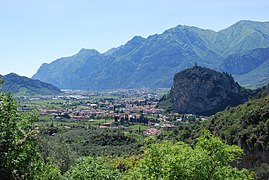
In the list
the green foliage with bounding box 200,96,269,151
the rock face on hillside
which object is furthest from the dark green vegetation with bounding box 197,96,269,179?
the rock face on hillside

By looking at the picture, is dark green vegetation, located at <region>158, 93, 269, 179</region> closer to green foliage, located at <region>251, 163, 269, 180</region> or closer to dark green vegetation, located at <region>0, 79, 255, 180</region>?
green foliage, located at <region>251, 163, 269, 180</region>

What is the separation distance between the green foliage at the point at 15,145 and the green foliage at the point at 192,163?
4693 millimetres

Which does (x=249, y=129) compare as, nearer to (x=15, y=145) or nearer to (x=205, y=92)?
(x=15, y=145)

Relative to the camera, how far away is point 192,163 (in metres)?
14.4

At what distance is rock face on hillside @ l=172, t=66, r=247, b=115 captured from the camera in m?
158

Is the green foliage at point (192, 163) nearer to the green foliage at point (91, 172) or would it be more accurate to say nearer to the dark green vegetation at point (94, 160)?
the dark green vegetation at point (94, 160)

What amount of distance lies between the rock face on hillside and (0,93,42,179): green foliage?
14891 cm

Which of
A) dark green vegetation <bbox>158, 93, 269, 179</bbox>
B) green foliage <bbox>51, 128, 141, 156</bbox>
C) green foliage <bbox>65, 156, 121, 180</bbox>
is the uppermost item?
green foliage <bbox>65, 156, 121, 180</bbox>

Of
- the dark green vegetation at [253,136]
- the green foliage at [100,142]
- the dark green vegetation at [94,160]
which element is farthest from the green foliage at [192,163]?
the green foliage at [100,142]

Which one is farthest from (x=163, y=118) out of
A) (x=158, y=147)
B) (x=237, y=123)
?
(x=158, y=147)

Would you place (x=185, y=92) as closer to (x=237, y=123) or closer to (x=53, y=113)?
(x=53, y=113)

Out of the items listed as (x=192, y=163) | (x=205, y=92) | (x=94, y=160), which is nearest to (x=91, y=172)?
(x=94, y=160)

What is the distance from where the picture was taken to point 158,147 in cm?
1609

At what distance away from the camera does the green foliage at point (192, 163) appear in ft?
46.4
